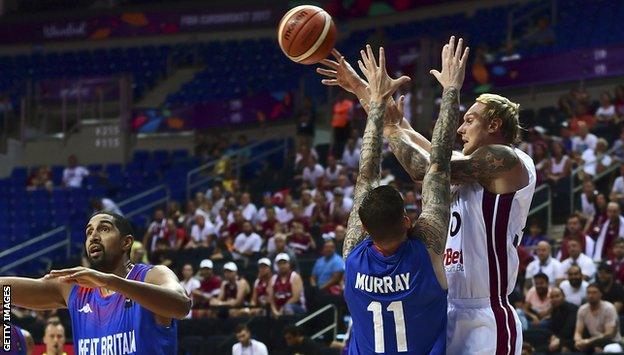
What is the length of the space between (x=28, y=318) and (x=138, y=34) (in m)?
14.5

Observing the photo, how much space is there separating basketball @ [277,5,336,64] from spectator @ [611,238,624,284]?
821 centimetres

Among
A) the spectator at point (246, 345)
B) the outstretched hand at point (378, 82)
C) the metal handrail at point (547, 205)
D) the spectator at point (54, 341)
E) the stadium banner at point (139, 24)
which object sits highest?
the stadium banner at point (139, 24)

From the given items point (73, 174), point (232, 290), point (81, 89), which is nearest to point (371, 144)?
point (232, 290)

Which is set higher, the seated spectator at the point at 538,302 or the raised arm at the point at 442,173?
the raised arm at the point at 442,173

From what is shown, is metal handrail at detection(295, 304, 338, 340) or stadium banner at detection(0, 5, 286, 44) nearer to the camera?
metal handrail at detection(295, 304, 338, 340)

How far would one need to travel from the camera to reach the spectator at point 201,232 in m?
19.5

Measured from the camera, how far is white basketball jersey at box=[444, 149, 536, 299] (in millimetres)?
5824

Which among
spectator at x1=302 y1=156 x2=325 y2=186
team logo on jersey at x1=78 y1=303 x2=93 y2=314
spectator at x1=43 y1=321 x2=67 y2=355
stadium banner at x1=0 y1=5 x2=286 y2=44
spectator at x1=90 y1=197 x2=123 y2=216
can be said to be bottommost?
spectator at x1=43 y1=321 x2=67 y2=355

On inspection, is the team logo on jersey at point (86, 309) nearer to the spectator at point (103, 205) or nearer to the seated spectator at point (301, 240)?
the seated spectator at point (301, 240)

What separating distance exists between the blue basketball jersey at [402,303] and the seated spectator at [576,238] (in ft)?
31.7

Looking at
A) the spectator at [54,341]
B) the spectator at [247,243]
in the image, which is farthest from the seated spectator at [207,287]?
the spectator at [54,341]

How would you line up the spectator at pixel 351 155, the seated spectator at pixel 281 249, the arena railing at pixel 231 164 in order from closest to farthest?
1. the seated spectator at pixel 281 249
2. the spectator at pixel 351 155
3. the arena railing at pixel 231 164

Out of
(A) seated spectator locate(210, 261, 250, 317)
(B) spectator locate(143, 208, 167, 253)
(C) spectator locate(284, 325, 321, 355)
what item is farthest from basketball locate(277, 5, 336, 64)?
(B) spectator locate(143, 208, 167, 253)

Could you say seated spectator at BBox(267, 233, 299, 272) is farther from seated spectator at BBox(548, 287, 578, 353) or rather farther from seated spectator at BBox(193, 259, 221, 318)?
seated spectator at BBox(548, 287, 578, 353)
